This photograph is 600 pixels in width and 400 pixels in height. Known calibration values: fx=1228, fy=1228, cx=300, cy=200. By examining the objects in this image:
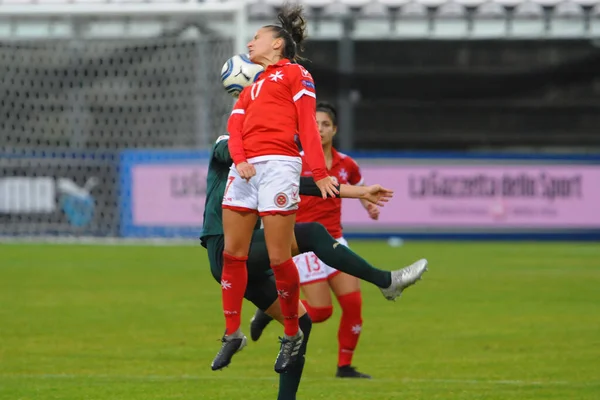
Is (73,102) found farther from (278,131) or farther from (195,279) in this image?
(278,131)

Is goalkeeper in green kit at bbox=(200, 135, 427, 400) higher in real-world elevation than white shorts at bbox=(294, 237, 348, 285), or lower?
higher

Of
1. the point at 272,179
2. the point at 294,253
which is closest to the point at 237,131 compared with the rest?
the point at 272,179

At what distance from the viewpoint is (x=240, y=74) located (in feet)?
25.0

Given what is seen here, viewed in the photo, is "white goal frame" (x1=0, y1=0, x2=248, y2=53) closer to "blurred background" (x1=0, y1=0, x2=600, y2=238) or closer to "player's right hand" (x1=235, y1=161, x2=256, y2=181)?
"blurred background" (x1=0, y1=0, x2=600, y2=238)

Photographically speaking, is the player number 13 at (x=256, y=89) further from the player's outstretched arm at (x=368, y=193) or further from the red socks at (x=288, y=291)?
the red socks at (x=288, y=291)

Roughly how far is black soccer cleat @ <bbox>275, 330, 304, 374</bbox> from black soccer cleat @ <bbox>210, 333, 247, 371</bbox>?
0.28 metres

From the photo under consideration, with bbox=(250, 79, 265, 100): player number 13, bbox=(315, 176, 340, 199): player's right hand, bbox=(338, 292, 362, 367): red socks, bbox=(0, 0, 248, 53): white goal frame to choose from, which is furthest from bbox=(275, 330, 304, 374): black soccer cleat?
bbox=(0, 0, 248, 53): white goal frame

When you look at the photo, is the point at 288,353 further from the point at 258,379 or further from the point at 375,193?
the point at 258,379

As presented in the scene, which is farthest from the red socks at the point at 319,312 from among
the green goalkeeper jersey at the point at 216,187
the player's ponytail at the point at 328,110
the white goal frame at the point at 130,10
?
the white goal frame at the point at 130,10

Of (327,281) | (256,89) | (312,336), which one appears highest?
(256,89)

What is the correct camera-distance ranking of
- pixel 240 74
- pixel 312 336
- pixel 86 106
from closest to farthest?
pixel 240 74, pixel 312 336, pixel 86 106

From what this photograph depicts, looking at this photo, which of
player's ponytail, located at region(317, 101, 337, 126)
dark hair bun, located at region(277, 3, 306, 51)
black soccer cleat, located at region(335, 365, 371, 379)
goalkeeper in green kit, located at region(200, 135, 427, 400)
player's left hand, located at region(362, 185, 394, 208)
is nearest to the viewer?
player's left hand, located at region(362, 185, 394, 208)

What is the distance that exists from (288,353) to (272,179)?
0.97 m

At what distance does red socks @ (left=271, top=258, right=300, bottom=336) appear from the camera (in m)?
6.87
